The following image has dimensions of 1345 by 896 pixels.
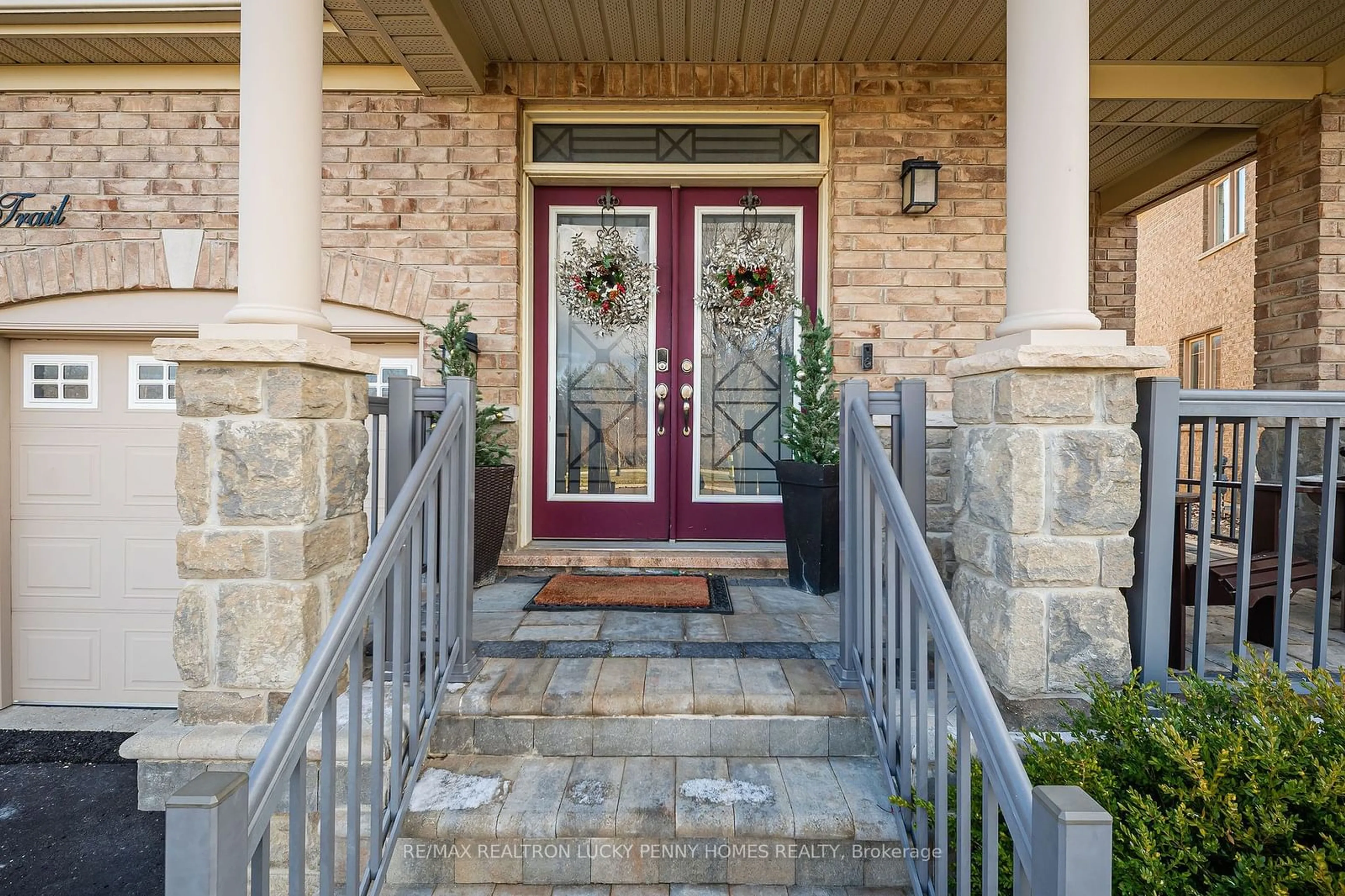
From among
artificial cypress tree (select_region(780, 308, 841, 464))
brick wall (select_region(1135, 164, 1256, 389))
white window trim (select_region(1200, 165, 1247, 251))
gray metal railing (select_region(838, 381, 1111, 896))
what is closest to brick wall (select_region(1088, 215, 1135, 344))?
brick wall (select_region(1135, 164, 1256, 389))

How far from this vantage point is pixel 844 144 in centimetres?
347

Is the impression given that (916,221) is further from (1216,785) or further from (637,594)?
(1216,785)

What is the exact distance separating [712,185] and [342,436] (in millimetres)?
2520

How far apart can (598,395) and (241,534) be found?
2169 mm

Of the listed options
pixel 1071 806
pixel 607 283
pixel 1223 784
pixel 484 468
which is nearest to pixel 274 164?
pixel 484 468

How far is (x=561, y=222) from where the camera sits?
382 cm

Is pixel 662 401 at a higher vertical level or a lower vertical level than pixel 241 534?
higher

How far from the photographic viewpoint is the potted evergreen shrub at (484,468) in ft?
9.98

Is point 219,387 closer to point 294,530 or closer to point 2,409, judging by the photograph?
point 294,530

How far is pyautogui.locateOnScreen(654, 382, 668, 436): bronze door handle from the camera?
3.76 meters

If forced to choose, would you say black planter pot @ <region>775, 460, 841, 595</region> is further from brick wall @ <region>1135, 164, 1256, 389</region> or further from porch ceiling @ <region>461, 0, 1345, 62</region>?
brick wall @ <region>1135, 164, 1256, 389</region>

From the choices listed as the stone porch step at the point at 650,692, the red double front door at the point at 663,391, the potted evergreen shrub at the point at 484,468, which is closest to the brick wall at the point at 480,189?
the potted evergreen shrub at the point at 484,468

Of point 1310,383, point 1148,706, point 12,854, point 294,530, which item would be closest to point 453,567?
point 294,530

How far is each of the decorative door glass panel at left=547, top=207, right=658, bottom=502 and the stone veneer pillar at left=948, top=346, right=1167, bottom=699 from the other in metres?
2.20
